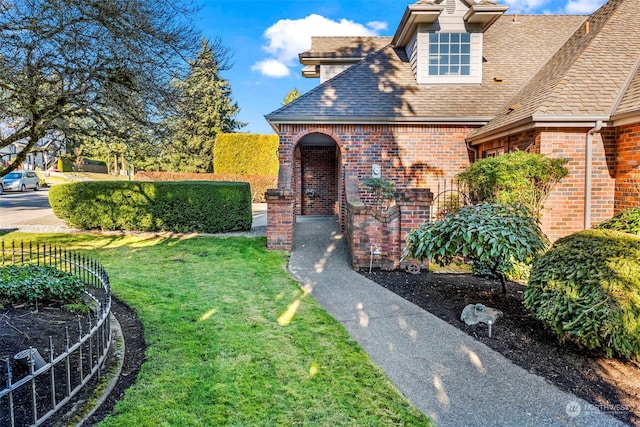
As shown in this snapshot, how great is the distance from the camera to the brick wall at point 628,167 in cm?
784

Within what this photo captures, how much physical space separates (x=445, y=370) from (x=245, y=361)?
6.33 feet

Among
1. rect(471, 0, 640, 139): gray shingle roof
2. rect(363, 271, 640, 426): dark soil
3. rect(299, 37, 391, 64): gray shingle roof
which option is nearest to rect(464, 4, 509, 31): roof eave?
rect(471, 0, 640, 139): gray shingle roof

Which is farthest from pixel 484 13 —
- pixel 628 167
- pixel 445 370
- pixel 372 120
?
pixel 445 370

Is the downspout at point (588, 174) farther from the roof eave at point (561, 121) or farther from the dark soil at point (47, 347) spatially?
the dark soil at point (47, 347)

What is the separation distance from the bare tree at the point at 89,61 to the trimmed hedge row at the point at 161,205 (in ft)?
11.6

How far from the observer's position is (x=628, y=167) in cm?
805

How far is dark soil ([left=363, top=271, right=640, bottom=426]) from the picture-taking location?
3.41 metres

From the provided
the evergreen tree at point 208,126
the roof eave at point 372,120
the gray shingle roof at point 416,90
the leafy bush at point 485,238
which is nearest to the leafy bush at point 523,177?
the leafy bush at point 485,238

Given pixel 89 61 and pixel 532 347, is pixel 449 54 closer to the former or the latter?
pixel 89 61

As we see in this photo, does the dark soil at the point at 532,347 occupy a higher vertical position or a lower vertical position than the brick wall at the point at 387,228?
lower

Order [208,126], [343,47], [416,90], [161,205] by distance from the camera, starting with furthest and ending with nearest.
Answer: [208,126], [343,47], [161,205], [416,90]

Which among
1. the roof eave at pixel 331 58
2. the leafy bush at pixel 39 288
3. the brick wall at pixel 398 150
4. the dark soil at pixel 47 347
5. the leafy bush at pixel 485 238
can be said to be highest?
the roof eave at pixel 331 58

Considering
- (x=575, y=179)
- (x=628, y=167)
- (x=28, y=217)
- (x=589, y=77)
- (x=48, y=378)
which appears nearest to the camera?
(x=48, y=378)

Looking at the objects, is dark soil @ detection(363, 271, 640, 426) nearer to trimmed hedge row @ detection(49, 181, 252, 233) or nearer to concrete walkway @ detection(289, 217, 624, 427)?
concrete walkway @ detection(289, 217, 624, 427)
